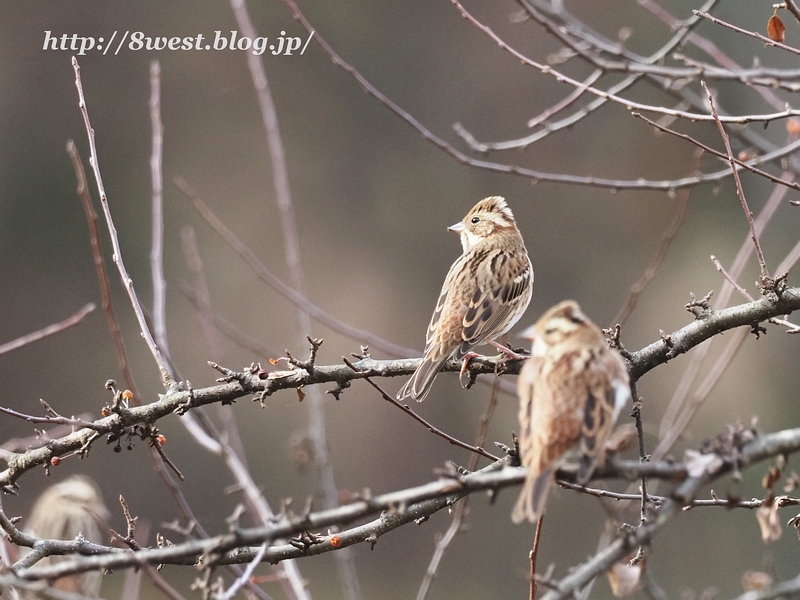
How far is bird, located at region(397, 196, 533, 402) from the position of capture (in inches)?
133

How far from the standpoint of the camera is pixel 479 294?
3.76 metres

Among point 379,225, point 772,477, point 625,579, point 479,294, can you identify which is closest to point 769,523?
point 772,477

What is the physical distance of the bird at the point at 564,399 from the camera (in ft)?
5.56

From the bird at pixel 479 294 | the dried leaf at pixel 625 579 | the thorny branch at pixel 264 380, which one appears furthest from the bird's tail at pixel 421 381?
the dried leaf at pixel 625 579

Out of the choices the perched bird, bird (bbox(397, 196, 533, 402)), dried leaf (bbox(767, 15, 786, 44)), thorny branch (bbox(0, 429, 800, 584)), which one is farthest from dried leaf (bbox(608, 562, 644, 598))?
the perched bird

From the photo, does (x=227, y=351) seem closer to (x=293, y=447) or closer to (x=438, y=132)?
(x=438, y=132)

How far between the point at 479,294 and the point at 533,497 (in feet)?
7.04

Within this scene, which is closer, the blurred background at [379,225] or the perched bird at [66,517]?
the perched bird at [66,517]

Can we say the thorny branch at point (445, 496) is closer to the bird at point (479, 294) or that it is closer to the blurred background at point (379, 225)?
the bird at point (479, 294)

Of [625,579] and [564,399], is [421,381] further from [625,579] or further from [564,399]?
[625,579]

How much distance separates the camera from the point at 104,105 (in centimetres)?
916

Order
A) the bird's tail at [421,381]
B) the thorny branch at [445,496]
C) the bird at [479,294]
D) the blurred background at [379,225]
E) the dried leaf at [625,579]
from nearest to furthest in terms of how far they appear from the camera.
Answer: the thorny branch at [445,496]
the dried leaf at [625,579]
the bird's tail at [421,381]
the bird at [479,294]
the blurred background at [379,225]

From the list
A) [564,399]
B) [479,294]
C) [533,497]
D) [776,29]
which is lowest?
[533,497]

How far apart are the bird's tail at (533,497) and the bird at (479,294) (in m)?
1.32
